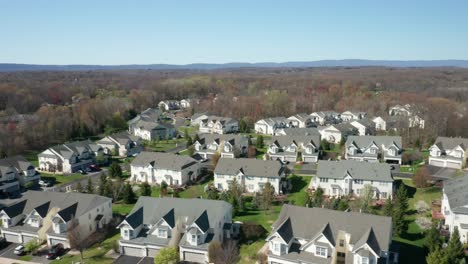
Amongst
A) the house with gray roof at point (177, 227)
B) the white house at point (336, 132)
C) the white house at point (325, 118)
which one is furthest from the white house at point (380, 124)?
the house with gray roof at point (177, 227)

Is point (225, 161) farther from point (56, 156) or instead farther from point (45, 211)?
point (56, 156)

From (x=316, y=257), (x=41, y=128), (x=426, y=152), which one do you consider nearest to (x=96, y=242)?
(x=316, y=257)

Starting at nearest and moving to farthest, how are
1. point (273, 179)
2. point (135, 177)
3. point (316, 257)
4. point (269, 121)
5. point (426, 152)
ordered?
point (316, 257) → point (273, 179) → point (135, 177) → point (426, 152) → point (269, 121)

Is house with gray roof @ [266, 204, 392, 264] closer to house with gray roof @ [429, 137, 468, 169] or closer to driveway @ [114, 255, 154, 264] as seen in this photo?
driveway @ [114, 255, 154, 264]

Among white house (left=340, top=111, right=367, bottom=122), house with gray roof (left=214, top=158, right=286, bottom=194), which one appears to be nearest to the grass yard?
house with gray roof (left=214, top=158, right=286, bottom=194)

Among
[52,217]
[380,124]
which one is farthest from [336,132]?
[52,217]

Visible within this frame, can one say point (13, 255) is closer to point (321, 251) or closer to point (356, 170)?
point (321, 251)
